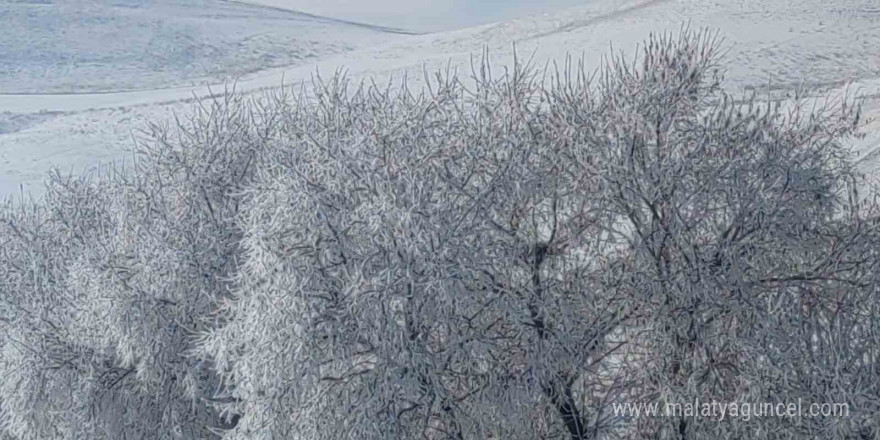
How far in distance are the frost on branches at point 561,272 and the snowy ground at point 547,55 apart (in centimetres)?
557

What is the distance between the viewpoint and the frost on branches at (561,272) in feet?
33.7

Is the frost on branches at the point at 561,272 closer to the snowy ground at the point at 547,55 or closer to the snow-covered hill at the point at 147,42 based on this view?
the snowy ground at the point at 547,55

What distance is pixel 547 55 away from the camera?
951 inches

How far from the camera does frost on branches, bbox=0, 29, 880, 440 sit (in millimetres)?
10273

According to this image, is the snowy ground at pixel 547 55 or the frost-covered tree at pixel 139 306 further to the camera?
the snowy ground at pixel 547 55

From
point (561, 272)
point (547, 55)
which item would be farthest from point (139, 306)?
point (547, 55)

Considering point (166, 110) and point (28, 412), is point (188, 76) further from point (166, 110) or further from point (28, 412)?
point (28, 412)

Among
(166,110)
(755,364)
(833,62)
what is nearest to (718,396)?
(755,364)

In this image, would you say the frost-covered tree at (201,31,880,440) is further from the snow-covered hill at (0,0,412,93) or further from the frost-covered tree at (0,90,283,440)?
the snow-covered hill at (0,0,412,93)

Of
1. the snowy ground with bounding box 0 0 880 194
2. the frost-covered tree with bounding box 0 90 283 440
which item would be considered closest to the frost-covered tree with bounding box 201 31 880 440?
the frost-covered tree with bounding box 0 90 283 440

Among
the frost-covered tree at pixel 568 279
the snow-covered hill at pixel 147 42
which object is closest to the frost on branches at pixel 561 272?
the frost-covered tree at pixel 568 279

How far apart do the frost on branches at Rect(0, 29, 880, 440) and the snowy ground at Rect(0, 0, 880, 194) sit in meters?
5.57

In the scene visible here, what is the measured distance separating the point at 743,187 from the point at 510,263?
2.74m

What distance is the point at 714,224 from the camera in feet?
35.5
